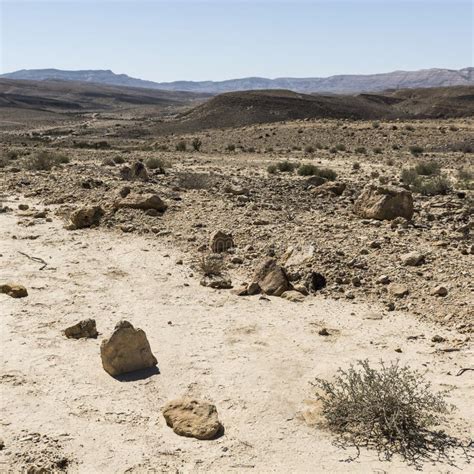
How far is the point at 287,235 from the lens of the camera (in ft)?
31.9

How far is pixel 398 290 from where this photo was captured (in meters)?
7.49

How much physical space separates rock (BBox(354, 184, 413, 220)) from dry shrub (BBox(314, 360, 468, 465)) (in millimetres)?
5630

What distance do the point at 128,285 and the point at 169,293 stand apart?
26.1 inches

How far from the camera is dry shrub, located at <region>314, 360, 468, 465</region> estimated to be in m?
4.54

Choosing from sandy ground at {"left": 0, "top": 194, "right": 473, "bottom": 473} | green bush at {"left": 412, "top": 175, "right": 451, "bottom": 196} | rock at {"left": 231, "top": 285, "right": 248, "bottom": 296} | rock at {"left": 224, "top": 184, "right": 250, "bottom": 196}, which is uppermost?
green bush at {"left": 412, "top": 175, "right": 451, "bottom": 196}

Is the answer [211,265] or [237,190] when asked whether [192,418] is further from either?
[237,190]

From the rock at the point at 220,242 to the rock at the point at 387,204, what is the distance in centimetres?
262

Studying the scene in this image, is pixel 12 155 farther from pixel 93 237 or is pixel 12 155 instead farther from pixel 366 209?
pixel 366 209

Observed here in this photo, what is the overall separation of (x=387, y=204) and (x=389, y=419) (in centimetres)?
619

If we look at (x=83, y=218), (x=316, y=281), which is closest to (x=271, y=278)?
(x=316, y=281)

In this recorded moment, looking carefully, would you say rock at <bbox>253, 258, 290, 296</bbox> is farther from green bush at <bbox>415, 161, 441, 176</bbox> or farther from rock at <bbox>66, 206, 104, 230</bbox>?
green bush at <bbox>415, 161, 441, 176</bbox>

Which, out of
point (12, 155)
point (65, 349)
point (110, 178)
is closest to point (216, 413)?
point (65, 349)

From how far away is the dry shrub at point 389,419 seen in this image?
454 centimetres

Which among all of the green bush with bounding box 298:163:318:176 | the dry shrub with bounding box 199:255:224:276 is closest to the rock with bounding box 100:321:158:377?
the dry shrub with bounding box 199:255:224:276
